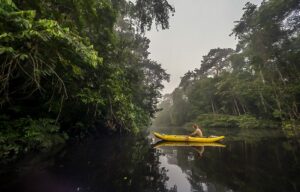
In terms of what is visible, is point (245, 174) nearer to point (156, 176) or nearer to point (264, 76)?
point (156, 176)

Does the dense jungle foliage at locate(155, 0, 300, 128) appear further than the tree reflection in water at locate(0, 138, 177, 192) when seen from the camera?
Yes

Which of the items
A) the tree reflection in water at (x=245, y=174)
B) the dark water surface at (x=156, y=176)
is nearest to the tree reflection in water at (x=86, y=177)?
the dark water surface at (x=156, y=176)

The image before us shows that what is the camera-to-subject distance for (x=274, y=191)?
13.3ft

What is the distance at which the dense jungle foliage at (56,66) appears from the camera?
5258 mm

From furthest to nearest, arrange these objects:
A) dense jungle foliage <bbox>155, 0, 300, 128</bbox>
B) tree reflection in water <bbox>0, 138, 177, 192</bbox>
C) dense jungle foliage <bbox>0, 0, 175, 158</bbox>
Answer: dense jungle foliage <bbox>155, 0, 300, 128</bbox>
dense jungle foliage <bbox>0, 0, 175, 158</bbox>
tree reflection in water <bbox>0, 138, 177, 192</bbox>

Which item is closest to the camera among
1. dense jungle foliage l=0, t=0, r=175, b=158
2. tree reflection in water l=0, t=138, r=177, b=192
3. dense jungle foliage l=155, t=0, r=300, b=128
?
tree reflection in water l=0, t=138, r=177, b=192

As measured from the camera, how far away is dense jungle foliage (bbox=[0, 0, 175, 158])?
526 centimetres

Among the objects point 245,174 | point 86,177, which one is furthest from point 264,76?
point 86,177

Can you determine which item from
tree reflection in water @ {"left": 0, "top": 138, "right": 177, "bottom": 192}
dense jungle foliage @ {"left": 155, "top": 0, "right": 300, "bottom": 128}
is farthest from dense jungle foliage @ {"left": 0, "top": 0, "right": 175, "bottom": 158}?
dense jungle foliage @ {"left": 155, "top": 0, "right": 300, "bottom": 128}

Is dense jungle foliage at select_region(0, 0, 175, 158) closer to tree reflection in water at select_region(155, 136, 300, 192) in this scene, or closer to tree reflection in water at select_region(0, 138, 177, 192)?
tree reflection in water at select_region(0, 138, 177, 192)

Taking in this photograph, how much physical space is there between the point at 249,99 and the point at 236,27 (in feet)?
42.8

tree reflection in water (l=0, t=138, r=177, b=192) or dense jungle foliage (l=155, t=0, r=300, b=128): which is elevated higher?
dense jungle foliage (l=155, t=0, r=300, b=128)

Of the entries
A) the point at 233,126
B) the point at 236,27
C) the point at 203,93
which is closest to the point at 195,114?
the point at 203,93

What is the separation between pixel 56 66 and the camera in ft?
24.8
